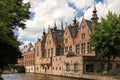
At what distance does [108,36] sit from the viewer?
4878 cm

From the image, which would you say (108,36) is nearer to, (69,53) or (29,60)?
(69,53)

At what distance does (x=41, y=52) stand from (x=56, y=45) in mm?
12308

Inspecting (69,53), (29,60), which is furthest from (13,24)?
(29,60)

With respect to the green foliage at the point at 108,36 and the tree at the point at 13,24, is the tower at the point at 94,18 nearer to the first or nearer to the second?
the green foliage at the point at 108,36

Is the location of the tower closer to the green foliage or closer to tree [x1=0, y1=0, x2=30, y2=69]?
the green foliage

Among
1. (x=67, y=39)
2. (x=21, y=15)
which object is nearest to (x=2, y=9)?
(x=21, y=15)

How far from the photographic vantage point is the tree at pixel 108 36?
159 ft

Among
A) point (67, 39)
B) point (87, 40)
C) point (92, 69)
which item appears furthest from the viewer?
point (67, 39)

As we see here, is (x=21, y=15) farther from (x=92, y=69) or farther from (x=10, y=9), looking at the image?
(x=92, y=69)

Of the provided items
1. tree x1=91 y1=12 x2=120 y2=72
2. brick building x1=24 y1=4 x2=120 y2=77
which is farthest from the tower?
tree x1=91 y1=12 x2=120 y2=72

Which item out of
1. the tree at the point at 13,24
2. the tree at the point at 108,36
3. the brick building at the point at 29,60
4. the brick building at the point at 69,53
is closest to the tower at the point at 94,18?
the brick building at the point at 69,53

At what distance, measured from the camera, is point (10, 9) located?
27.0m

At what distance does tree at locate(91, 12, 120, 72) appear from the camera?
4834 centimetres

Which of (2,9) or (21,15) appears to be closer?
(2,9)
